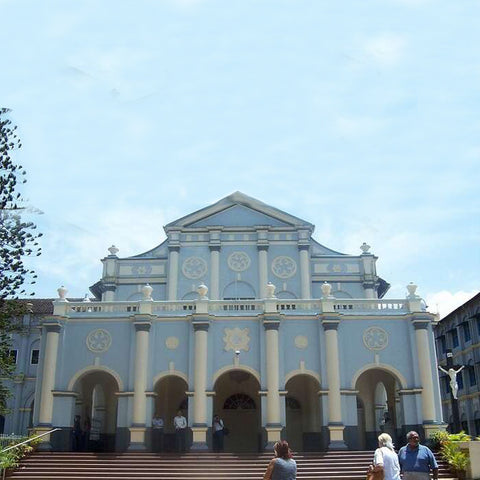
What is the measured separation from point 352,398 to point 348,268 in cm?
896

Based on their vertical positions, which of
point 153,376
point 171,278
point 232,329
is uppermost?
point 171,278

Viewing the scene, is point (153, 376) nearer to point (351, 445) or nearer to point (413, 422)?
point (351, 445)

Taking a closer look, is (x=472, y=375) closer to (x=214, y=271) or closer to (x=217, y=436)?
(x=214, y=271)

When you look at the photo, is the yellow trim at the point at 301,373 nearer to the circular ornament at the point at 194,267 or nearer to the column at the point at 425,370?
the column at the point at 425,370

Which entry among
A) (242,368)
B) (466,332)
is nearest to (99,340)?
(242,368)

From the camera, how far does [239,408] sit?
2734 cm

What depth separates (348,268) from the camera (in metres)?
31.6

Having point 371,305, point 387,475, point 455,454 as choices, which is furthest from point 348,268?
point 387,475

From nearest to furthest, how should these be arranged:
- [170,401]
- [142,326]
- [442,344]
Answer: [142,326] < [170,401] < [442,344]

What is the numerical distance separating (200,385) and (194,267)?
27.5ft

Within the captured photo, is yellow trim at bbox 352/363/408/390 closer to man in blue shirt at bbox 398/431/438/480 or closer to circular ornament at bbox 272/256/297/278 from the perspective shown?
circular ornament at bbox 272/256/297/278

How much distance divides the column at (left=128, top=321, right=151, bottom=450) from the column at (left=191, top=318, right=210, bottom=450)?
195 cm

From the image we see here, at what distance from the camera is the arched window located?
89.8 feet

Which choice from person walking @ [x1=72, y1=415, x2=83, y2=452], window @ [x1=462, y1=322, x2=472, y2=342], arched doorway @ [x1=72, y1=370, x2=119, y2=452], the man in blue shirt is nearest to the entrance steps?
person walking @ [x1=72, y1=415, x2=83, y2=452]
